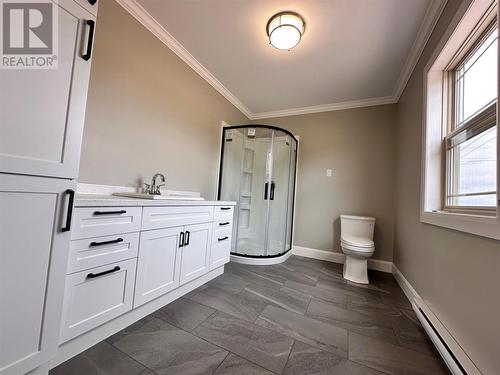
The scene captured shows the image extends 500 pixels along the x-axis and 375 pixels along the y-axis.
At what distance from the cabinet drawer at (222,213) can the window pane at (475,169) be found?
6.34 ft

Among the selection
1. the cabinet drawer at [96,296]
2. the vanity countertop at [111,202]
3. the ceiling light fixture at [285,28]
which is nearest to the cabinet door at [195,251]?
the vanity countertop at [111,202]

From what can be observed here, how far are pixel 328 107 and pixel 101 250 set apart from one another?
3.34 m

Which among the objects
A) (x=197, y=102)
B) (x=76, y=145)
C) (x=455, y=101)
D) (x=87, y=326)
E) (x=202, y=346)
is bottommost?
(x=202, y=346)

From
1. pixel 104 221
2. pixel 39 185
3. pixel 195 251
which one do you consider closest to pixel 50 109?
pixel 39 185

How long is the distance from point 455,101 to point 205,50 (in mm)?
2329

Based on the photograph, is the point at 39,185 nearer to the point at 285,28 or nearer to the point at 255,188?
the point at 285,28

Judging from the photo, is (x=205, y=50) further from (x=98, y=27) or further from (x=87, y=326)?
(x=87, y=326)

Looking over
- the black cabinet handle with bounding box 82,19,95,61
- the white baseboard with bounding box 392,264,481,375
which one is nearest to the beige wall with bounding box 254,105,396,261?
the white baseboard with bounding box 392,264,481,375

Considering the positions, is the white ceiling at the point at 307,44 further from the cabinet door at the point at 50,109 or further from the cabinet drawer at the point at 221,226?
the cabinet drawer at the point at 221,226

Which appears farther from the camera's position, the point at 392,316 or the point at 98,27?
the point at 392,316

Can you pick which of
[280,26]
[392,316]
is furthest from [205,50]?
[392,316]

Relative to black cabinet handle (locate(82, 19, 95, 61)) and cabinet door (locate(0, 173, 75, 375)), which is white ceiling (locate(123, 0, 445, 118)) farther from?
cabinet door (locate(0, 173, 75, 375))

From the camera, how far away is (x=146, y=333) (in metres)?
1.29

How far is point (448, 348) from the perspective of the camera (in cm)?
112
